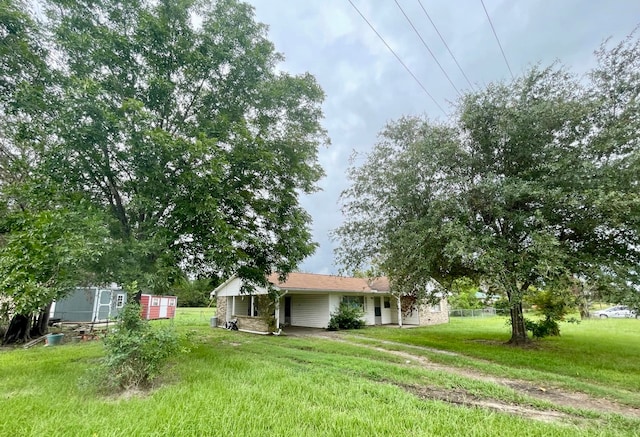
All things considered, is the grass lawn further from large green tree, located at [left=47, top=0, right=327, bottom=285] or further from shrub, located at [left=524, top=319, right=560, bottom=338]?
shrub, located at [left=524, top=319, right=560, bottom=338]

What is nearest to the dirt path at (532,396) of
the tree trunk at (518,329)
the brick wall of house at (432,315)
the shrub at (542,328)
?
the tree trunk at (518,329)

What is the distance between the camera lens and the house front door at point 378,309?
21.7 metres

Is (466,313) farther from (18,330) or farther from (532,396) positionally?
(18,330)

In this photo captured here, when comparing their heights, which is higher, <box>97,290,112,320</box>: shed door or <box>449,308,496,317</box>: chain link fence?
<box>97,290,112,320</box>: shed door

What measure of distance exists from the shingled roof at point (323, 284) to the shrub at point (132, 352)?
413 inches

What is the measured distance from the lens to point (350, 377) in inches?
248

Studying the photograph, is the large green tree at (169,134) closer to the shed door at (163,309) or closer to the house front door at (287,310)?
the house front door at (287,310)

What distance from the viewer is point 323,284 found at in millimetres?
19500

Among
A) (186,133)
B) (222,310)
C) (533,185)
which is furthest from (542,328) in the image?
(222,310)

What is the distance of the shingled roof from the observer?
17.4 metres

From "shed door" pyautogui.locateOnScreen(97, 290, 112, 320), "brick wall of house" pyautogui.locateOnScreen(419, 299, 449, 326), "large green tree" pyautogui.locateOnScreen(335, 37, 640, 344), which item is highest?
"large green tree" pyautogui.locateOnScreen(335, 37, 640, 344)

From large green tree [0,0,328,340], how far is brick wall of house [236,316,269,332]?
7.09 meters

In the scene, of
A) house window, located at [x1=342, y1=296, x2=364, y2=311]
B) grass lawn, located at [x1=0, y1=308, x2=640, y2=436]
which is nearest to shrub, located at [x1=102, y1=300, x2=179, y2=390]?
grass lawn, located at [x1=0, y1=308, x2=640, y2=436]

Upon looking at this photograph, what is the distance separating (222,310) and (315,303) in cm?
675
